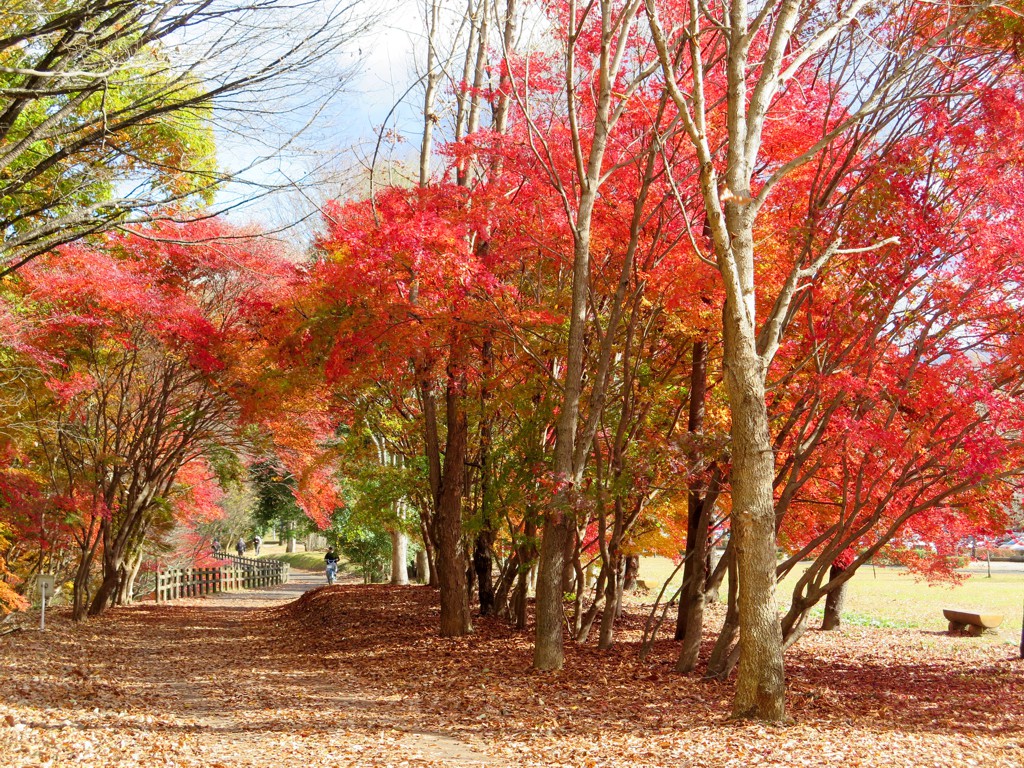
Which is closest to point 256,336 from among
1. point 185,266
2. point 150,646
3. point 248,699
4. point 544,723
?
point 185,266

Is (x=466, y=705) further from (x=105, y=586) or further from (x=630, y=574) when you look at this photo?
(x=630, y=574)

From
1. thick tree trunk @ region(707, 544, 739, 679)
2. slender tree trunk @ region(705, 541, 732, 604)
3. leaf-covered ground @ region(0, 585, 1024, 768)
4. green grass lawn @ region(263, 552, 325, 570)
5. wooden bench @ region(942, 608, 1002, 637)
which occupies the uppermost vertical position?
slender tree trunk @ region(705, 541, 732, 604)

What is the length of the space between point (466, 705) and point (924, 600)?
18242mm

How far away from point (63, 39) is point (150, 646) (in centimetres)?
880

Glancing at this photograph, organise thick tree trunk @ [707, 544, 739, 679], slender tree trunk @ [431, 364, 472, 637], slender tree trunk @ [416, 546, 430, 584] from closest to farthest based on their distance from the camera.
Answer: thick tree trunk @ [707, 544, 739, 679] → slender tree trunk @ [431, 364, 472, 637] → slender tree trunk @ [416, 546, 430, 584]

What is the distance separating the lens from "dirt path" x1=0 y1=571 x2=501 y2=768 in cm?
557

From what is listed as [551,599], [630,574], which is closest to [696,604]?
[551,599]

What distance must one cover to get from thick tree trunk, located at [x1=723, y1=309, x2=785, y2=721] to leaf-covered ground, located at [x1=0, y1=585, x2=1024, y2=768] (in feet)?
1.12

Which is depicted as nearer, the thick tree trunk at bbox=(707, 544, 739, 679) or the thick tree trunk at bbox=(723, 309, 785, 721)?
the thick tree trunk at bbox=(723, 309, 785, 721)

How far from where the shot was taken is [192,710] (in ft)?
23.7

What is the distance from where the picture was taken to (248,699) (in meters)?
7.91

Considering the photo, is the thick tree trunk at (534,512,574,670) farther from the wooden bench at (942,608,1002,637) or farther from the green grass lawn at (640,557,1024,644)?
the wooden bench at (942,608,1002,637)

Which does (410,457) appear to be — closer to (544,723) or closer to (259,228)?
(259,228)

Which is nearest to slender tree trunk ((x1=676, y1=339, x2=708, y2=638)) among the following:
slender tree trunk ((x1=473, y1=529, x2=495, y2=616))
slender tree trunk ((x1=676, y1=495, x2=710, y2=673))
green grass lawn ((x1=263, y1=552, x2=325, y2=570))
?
slender tree trunk ((x1=676, y1=495, x2=710, y2=673))
